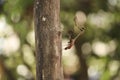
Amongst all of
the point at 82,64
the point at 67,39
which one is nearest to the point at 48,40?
the point at 67,39

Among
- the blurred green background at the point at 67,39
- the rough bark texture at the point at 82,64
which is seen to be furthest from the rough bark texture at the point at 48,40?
the rough bark texture at the point at 82,64

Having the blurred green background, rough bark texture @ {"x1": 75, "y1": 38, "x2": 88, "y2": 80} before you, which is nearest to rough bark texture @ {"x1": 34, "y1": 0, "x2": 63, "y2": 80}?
the blurred green background

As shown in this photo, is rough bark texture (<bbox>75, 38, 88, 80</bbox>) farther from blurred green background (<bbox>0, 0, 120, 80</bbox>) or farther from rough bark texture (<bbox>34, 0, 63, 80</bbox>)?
rough bark texture (<bbox>34, 0, 63, 80</bbox>)

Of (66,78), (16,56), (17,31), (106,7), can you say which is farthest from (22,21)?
(66,78)

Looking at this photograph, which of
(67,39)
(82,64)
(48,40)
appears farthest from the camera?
(82,64)

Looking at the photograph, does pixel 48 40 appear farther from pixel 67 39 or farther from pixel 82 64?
pixel 82 64

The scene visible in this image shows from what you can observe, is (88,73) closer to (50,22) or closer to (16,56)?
(16,56)

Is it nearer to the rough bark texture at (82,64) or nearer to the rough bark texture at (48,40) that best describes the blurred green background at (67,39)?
the rough bark texture at (82,64)
